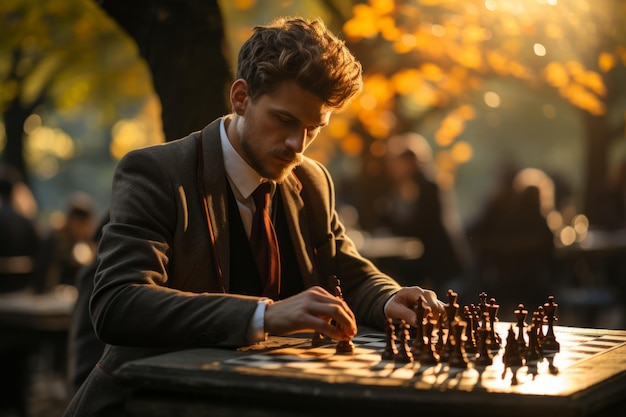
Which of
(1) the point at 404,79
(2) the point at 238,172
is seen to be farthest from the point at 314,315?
(1) the point at 404,79

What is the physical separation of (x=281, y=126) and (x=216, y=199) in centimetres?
33

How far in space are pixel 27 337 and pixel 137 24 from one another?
12.6ft

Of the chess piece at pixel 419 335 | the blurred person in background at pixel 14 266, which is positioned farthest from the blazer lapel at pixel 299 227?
the blurred person in background at pixel 14 266

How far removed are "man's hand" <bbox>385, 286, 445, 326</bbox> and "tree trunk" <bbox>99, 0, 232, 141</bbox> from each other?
207 cm

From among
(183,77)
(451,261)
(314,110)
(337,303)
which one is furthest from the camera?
(451,261)

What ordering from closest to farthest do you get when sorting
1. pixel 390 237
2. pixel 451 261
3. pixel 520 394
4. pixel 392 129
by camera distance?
pixel 520 394, pixel 451 261, pixel 390 237, pixel 392 129

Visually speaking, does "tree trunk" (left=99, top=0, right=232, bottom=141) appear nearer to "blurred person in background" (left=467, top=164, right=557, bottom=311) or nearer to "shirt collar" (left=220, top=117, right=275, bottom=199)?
"shirt collar" (left=220, top=117, right=275, bottom=199)

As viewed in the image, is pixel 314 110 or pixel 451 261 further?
pixel 451 261

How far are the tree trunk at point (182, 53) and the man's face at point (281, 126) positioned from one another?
1.84 metres

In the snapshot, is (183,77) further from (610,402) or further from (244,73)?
(610,402)

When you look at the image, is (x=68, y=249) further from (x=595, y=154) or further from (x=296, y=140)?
(x=595, y=154)

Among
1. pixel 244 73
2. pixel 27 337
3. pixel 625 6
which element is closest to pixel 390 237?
pixel 625 6

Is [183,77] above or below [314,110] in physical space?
above

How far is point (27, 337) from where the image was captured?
8.99m
